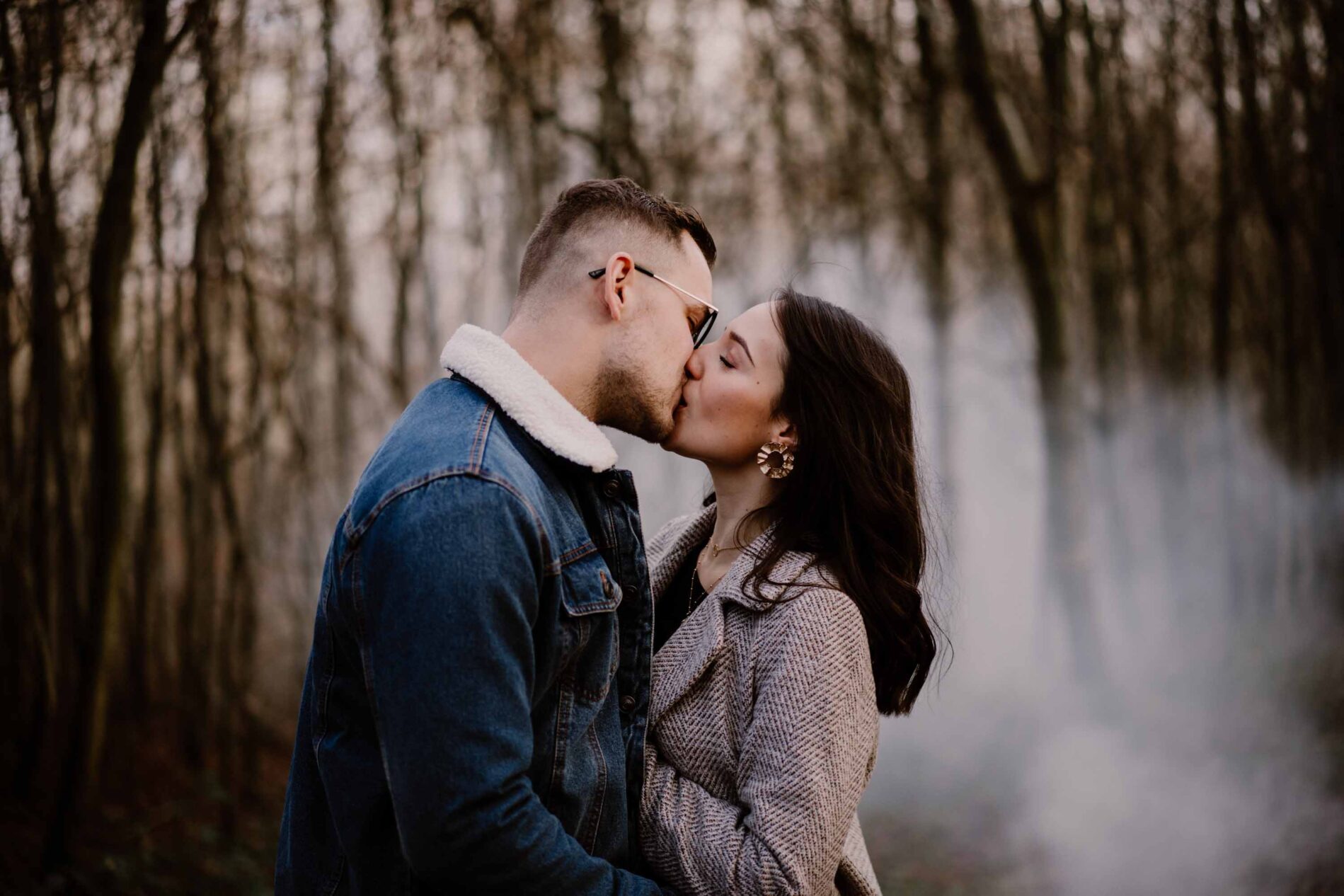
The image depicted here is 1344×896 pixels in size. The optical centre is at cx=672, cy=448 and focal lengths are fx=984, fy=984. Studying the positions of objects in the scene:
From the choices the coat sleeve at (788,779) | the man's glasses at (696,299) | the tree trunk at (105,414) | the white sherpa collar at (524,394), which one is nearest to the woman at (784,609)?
the coat sleeve at (788,779)

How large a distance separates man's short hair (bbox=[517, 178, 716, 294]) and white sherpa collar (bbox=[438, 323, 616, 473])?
0.27 metres

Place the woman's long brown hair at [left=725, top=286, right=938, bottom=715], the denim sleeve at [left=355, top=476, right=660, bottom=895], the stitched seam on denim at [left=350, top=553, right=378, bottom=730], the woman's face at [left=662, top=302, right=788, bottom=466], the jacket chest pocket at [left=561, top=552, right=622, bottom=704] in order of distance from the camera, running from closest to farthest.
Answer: the denim sleeve at [left=355, top=476, right=660, bottom=895] < the stitched seam on denim at [left=350, top=553, right=378, bottom=730] < the jacket chest pocket at [left=561, top=552, right=622, bottom=704] < the woman's long brown hair at [left=725, top=286, right=938, bottom=715] < the woman's face at [left=662, top=302, right=788, bottom=466]

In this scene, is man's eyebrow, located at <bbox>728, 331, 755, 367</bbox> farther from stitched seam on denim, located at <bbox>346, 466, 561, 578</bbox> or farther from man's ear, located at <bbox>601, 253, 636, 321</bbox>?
stitched seam on denim, located at <bbox>346, 466, 561, 578</bbox>

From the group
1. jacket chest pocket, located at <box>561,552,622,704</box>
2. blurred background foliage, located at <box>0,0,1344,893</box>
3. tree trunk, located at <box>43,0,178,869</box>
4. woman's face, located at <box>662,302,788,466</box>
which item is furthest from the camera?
blurred background foliage, located at <box>0,0,1344,893</box>

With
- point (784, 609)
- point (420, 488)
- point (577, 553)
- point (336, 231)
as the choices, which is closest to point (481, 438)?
point (420, 488)

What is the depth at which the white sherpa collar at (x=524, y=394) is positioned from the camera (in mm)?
1699

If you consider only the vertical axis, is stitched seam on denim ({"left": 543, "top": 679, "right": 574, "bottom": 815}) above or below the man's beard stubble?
below

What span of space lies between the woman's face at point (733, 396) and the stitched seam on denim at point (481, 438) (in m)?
0.67

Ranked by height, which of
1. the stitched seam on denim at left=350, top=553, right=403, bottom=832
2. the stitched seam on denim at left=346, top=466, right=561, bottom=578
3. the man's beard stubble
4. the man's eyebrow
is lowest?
the stitched seam on denim at left=350, top=553, right=403, bottom=832

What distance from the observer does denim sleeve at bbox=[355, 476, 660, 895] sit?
1370 mm

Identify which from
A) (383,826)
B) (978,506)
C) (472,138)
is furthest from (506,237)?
(978,506)

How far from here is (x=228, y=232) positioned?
5.29 meters

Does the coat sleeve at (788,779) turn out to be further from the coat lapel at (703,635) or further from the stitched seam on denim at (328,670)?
the stitched seam on denim at (328,670)

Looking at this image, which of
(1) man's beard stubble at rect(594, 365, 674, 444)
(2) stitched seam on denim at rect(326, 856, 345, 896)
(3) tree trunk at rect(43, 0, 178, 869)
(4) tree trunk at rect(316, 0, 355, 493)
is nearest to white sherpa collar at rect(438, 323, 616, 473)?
(1) man's beard stubble at rect(594, 365, 674, 444)
